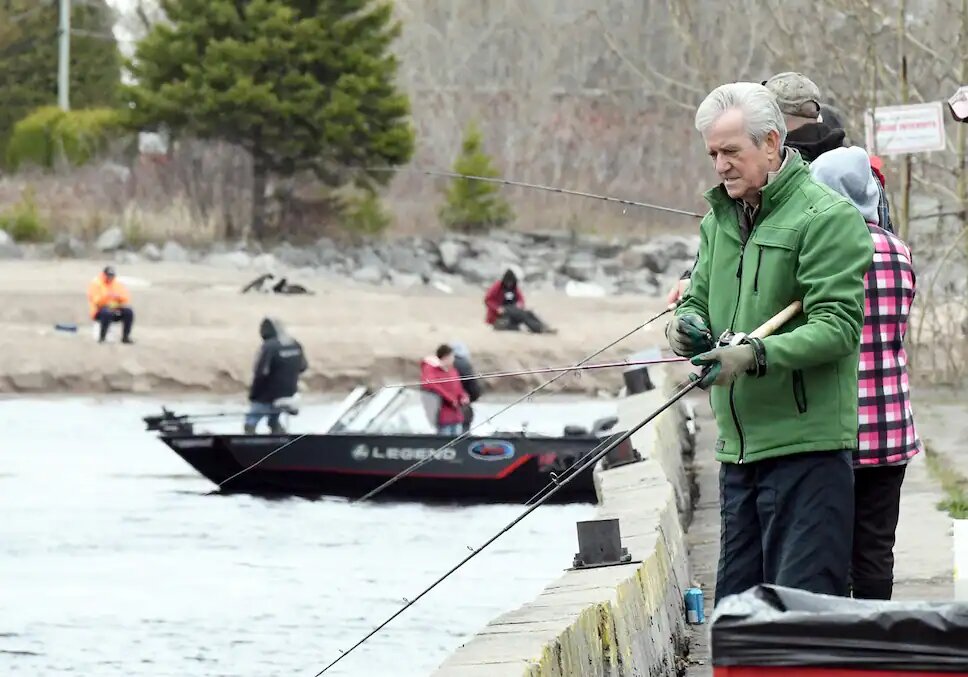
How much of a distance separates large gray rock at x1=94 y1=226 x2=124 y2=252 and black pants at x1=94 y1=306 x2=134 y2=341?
16753mm

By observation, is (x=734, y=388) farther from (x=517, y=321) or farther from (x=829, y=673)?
(x=517, y=321)

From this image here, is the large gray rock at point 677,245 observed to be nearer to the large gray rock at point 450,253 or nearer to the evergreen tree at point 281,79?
the large gray rock at point 450,253

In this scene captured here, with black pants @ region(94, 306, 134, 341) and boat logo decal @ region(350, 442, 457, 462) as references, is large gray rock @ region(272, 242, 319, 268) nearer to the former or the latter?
black pants @ region(94, 306, 134, 341)

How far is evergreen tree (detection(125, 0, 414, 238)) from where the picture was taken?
5644 centimetres

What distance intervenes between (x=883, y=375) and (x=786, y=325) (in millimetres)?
697

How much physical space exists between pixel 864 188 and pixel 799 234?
2.52 ft

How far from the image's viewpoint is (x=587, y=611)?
6.18 meters

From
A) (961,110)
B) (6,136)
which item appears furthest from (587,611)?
(6,136)

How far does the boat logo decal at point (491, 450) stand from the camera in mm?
19769

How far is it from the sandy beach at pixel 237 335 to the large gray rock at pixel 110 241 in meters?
3.62

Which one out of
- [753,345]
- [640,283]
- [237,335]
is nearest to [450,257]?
[640,283]

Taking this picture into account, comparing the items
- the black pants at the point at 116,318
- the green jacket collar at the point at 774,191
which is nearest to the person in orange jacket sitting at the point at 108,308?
the black pants at the point at 116,318

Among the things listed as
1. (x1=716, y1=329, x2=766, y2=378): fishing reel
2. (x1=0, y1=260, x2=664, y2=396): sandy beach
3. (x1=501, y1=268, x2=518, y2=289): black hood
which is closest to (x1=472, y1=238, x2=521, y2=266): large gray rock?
(x1=0, y1=260, x2=664, y2=396): sandy beach

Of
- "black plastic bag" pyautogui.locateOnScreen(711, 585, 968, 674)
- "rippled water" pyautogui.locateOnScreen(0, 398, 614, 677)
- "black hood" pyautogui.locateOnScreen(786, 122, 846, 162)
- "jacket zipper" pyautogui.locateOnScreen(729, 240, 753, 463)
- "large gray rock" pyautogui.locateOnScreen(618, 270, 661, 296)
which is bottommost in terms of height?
"rippled water" pyautogui.locateOnScreen(0, 398, 614, 677)
